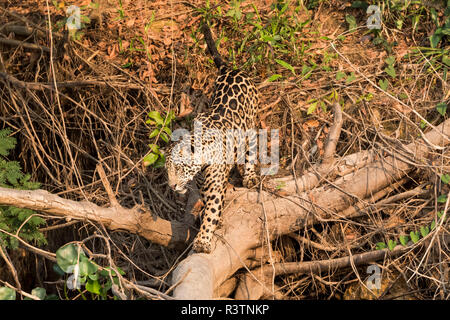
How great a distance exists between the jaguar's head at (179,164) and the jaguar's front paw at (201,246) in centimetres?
50

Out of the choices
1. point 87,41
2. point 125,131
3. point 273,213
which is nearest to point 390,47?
point 273,213

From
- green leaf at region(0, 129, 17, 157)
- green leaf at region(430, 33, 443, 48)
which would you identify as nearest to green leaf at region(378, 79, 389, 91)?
green leaf at region(430, 33, 443, 48)

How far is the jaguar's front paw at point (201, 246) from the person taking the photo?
14.8 ft

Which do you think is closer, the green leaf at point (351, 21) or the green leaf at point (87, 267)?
the green leaf at point (87, 267)

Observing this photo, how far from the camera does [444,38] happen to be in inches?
247

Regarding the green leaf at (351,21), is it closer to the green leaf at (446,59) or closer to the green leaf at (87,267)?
the green leaf at (446,59)

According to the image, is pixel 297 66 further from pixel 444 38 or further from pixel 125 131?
pixel 125 131

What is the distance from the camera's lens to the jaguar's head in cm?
461

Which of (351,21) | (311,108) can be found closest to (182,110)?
(311,108)

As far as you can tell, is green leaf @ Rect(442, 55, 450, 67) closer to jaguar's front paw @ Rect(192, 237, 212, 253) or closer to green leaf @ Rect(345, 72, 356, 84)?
green leaf @ Rect(345, 72, 356, 84)

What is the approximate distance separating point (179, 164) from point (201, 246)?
0.73 m

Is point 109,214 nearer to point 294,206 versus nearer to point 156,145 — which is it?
point 156,145

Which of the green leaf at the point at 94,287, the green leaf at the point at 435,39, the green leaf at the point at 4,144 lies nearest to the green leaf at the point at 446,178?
the green leaf at the point at 435,39

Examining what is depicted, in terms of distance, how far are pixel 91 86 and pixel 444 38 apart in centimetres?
420
